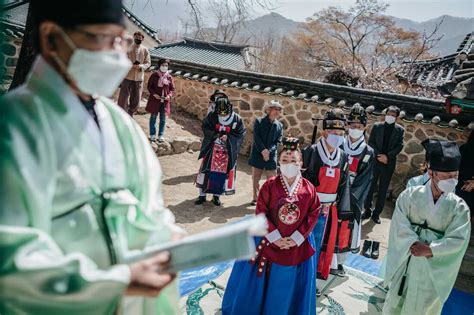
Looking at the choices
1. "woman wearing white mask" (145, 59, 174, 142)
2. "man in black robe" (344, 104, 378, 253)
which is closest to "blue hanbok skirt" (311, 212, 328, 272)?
"man in black robe" (344, 104, 378, 253)

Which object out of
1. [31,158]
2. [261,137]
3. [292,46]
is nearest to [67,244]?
[31,158]

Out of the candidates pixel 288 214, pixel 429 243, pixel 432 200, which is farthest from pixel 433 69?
pixel 288 214

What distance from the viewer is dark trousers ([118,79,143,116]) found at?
8.27 meters

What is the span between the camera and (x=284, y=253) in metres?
3.28

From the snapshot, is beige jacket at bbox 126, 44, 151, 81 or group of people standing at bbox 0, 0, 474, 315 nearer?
group of people standing at bbox 0, 0, 474, 315

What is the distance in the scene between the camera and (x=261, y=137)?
23.4 feet

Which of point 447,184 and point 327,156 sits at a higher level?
point 447,184

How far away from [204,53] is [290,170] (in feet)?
51.7

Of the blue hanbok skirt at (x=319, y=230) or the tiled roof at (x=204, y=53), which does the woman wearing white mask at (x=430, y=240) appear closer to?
the blue hanbok skirt at (x=319, y=230)

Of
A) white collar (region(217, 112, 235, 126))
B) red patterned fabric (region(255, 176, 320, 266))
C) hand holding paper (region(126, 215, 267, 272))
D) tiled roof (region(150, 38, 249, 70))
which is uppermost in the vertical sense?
tiled roof (region(150, 38, 249, 70))

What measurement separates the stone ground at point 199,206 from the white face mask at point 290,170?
2.67m

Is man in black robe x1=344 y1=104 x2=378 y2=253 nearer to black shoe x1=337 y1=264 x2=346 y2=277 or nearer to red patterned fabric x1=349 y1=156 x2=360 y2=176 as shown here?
red patterned fabric x1=349 y1=156 x2=360 y2=176

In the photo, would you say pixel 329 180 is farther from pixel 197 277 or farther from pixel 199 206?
pixel 199 206

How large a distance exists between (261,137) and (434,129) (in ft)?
12.3
